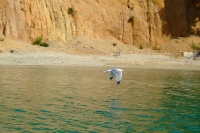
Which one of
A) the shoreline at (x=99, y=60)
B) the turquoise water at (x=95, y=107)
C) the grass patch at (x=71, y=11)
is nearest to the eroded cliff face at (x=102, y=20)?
the grass patch at (x=71, y=11)

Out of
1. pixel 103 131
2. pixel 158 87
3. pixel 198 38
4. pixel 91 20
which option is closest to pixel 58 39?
pixel 91 20

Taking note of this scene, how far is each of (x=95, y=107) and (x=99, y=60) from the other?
55.1 ft

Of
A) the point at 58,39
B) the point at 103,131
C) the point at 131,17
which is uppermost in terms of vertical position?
the point at 131,17

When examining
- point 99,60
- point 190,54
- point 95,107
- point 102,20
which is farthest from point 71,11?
point 95,107

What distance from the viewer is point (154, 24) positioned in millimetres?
37625

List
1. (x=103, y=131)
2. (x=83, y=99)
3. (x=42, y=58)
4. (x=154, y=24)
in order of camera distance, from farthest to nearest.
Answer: (x=154, y=24) → (x=42, y=58) → (x=83, y=99) → (x=103, y=131)

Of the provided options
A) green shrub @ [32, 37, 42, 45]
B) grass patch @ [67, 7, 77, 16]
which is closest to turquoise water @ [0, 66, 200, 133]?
green shrub @ [32, 37, 42, 45]

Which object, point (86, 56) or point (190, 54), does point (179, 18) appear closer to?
point (190, 54)

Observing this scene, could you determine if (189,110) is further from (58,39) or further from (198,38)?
(198,38)

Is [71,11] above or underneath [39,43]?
above

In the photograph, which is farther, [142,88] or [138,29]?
[138,29]

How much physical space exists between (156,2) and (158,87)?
24.4 metres

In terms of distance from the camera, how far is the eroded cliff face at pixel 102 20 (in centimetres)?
3023

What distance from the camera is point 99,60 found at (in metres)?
27.2
